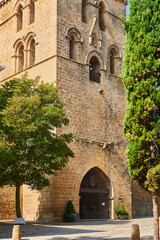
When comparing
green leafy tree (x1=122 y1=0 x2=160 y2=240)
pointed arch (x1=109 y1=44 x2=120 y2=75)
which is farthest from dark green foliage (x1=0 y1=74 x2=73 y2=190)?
pointed arch (x1=109 y1=44 x2=120 y2=75)

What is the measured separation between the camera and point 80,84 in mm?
21016

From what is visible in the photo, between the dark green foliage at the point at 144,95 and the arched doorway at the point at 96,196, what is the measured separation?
10.4 metres

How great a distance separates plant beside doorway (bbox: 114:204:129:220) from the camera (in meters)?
21.4

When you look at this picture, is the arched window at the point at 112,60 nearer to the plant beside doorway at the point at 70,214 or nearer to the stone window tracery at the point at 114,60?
the stone window tracery at the point at 114,60

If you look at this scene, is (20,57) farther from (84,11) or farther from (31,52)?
(84,11)

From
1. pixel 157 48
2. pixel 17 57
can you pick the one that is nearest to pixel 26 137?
pixel 157 48

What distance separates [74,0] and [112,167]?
1030 cm

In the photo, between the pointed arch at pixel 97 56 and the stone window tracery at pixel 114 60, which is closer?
the pointed arch at pixel 97 56

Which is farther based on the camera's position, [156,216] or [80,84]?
[80,84]

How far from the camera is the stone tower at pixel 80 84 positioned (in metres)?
19.5

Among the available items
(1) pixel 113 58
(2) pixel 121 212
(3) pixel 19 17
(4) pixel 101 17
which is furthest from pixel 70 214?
(3) pixel 19 17

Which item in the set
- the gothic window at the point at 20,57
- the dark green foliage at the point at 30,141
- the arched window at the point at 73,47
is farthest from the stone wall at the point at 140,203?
the gothic window at the point at 20,57

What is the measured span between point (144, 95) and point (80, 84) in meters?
10.5

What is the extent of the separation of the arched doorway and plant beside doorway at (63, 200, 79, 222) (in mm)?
2476
